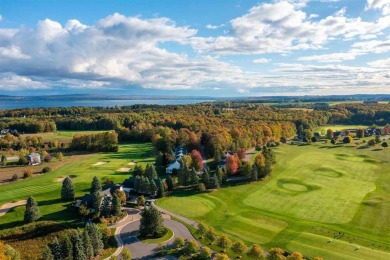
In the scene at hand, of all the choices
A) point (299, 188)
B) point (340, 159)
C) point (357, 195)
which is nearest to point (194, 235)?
point (299, 188)

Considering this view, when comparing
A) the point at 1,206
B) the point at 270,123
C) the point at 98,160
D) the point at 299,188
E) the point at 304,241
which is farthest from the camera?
the point at 270,123

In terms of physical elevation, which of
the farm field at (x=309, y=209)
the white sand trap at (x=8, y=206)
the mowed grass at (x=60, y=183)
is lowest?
the farm field at (x=309, y=209)

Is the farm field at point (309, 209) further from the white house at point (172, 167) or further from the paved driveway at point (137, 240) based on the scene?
the white house at point (172, 167)

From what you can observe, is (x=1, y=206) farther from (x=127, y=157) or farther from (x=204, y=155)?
(x=204, y=155)

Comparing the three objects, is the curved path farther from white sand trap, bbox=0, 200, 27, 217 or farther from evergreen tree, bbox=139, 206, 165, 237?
white sand trap, bbox=0, 200, 27, 217

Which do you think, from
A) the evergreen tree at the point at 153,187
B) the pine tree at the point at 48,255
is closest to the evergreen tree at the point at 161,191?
the evergreen tree at the point at 153,187

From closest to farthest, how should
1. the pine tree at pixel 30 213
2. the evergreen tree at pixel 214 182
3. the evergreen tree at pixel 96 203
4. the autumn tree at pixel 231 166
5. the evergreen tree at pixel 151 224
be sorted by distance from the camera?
1. the evergreen tree at pixel 151 224
2. the pine tree at pixel 30 213
3. the evergreen tree at pixel 96 203
4. the evergreen tree at pixel 214 182
5. the autumn tree at pixel 231 166
